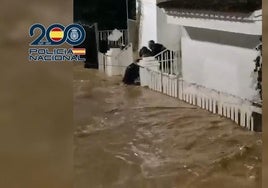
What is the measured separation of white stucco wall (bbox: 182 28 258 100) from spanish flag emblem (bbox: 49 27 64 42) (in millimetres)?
305

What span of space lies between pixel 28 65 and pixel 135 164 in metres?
0.36

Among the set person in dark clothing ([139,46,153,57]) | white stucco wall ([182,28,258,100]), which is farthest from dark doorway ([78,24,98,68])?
white stucco wall ([182,28,258,100])

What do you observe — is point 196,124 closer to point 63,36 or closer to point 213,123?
point 213,123

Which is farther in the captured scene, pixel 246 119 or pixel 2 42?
pixel 246 119

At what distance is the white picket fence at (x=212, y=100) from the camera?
4.48 ft

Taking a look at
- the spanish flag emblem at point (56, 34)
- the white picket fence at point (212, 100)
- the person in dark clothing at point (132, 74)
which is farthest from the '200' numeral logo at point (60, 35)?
the white picket fence at point (212, 100)

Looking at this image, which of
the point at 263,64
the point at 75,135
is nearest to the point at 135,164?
the point at 75,135

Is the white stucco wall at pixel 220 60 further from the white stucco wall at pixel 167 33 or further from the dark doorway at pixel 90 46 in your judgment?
the dark doorway at pixel 90 46

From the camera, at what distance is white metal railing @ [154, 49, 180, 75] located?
4.41 feet

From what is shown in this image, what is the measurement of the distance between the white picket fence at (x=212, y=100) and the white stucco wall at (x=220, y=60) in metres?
0.01

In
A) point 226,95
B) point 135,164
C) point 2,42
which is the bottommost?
point 135,164

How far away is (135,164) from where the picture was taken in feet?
4.43

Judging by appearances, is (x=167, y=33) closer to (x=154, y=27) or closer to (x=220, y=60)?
(x=154, y=27)

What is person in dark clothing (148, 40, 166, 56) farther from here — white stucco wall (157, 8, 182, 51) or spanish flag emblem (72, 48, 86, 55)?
spanish flag emblem (72, 48, 86, 55)
